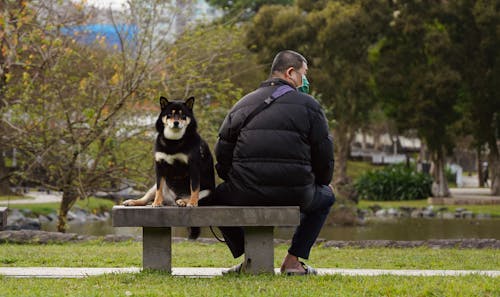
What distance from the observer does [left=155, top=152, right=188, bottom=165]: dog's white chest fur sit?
6.76 metres

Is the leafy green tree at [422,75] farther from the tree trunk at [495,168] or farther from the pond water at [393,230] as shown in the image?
the pond water at [393,230]

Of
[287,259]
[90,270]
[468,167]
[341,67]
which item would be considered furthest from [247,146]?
[468,167]

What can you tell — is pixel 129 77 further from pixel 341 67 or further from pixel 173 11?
pixel 341 67

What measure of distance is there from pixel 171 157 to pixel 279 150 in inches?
32.5

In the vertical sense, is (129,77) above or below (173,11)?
below

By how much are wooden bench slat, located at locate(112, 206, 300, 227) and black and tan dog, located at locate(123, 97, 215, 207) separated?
→ 0.48 feet

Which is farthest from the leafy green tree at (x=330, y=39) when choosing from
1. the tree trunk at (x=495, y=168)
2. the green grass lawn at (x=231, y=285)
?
the green grass lawn at (x=231, y=285)

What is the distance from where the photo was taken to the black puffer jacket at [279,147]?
266 inches

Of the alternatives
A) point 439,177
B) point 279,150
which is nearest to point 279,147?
point 279,150

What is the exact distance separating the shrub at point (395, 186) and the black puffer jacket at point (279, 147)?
88.3 ft

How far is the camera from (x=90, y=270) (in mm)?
7898

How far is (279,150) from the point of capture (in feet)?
22.1

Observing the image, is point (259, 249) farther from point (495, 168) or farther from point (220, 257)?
point (495, 168)

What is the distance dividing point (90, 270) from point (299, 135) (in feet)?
7.95
